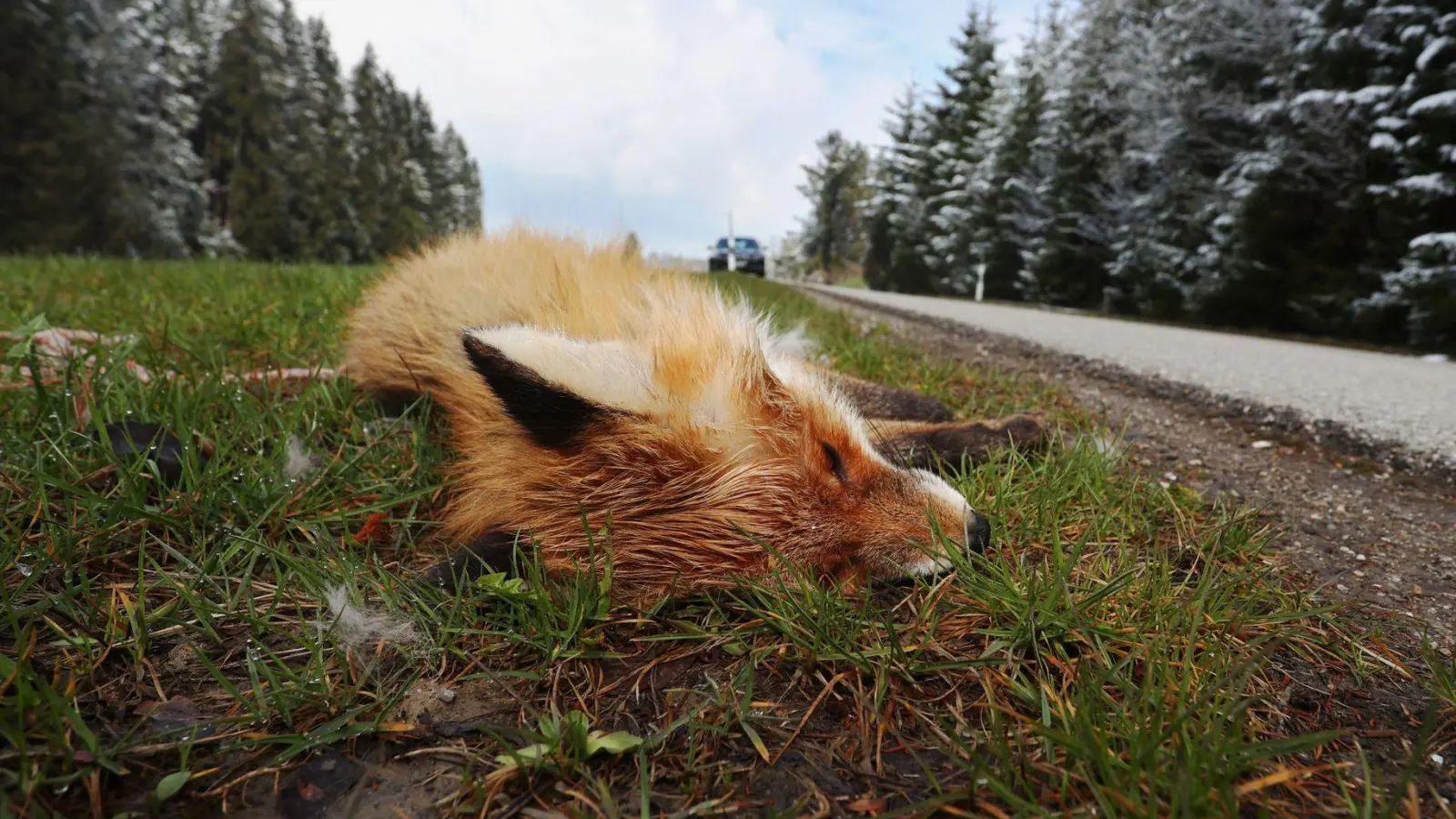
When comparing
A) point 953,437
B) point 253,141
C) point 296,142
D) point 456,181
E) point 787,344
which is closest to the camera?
point 953,437

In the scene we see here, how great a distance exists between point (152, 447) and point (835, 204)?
52.8m

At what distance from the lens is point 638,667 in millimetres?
1529

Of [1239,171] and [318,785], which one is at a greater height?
[1239,171]

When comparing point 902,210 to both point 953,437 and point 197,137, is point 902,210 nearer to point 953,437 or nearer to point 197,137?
point 953,437

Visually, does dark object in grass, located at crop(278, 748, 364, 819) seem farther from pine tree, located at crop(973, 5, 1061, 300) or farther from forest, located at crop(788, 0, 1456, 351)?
pine tree, located at crop(973, 5, 1061, 300)

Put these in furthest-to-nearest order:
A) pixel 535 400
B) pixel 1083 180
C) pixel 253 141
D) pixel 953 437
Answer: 1. pixel 253 141
2. pixel 1083 180
3. pixel 953 437
4. pixel 535 400

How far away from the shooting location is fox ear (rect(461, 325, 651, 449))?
159cm

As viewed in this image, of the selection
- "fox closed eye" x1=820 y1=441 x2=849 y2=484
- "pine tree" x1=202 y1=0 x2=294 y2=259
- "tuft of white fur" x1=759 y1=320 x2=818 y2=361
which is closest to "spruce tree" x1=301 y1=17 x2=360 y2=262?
"pine tree" x1=202 y1=0 x2=294 y2=259

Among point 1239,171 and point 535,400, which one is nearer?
point 535,400

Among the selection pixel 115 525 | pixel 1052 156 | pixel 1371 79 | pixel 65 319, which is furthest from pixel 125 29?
pixel 1371 79

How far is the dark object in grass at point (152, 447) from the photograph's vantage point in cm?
203

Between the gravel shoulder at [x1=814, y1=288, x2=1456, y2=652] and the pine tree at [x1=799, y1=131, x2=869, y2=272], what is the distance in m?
48.0

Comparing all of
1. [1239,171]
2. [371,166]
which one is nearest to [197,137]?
[371,166]

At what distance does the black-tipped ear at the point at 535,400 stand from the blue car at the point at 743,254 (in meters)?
29.0
